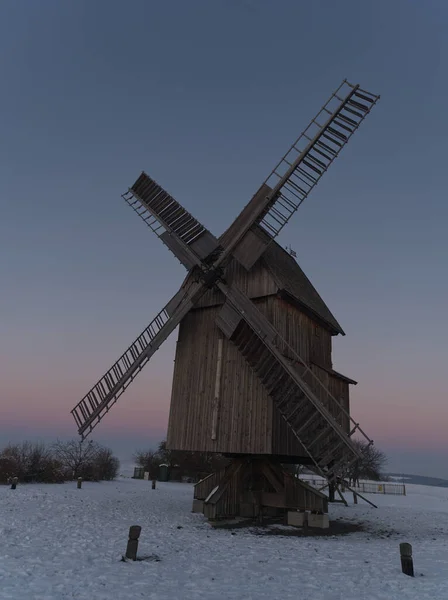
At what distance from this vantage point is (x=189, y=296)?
53.4 ft

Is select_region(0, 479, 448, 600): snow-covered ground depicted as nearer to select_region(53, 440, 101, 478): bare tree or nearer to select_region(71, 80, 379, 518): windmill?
select_region(71, 80, 379, 518): windmill

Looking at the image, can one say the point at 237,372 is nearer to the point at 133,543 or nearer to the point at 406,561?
the point at 133,543

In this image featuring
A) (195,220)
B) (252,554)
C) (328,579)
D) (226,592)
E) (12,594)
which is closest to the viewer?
(12,594)

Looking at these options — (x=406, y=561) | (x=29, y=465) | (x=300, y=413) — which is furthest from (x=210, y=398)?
(x=29, y=465)

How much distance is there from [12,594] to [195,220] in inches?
530

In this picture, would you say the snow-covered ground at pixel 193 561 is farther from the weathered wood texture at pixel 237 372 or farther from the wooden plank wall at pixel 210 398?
the weathered wood texture at pixel 237 372

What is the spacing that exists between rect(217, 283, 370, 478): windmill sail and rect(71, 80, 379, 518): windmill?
0.04 metres

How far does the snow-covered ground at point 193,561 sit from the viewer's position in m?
7.14

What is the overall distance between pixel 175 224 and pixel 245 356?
6231 millimetres

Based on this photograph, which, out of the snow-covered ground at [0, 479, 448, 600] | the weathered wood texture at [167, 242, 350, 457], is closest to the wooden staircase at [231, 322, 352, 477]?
the weathered wood texture at [167, 242, 350, 457]

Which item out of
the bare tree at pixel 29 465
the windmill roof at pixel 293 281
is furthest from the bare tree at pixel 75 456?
the windmill roof at pixel 293 281

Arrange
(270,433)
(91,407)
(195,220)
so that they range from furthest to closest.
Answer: (195,220) → (91,407) → (270,433)

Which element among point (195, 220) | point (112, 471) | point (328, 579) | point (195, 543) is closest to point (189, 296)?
point (195, 220)

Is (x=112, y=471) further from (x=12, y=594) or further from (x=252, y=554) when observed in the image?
(x=12, y=594)
